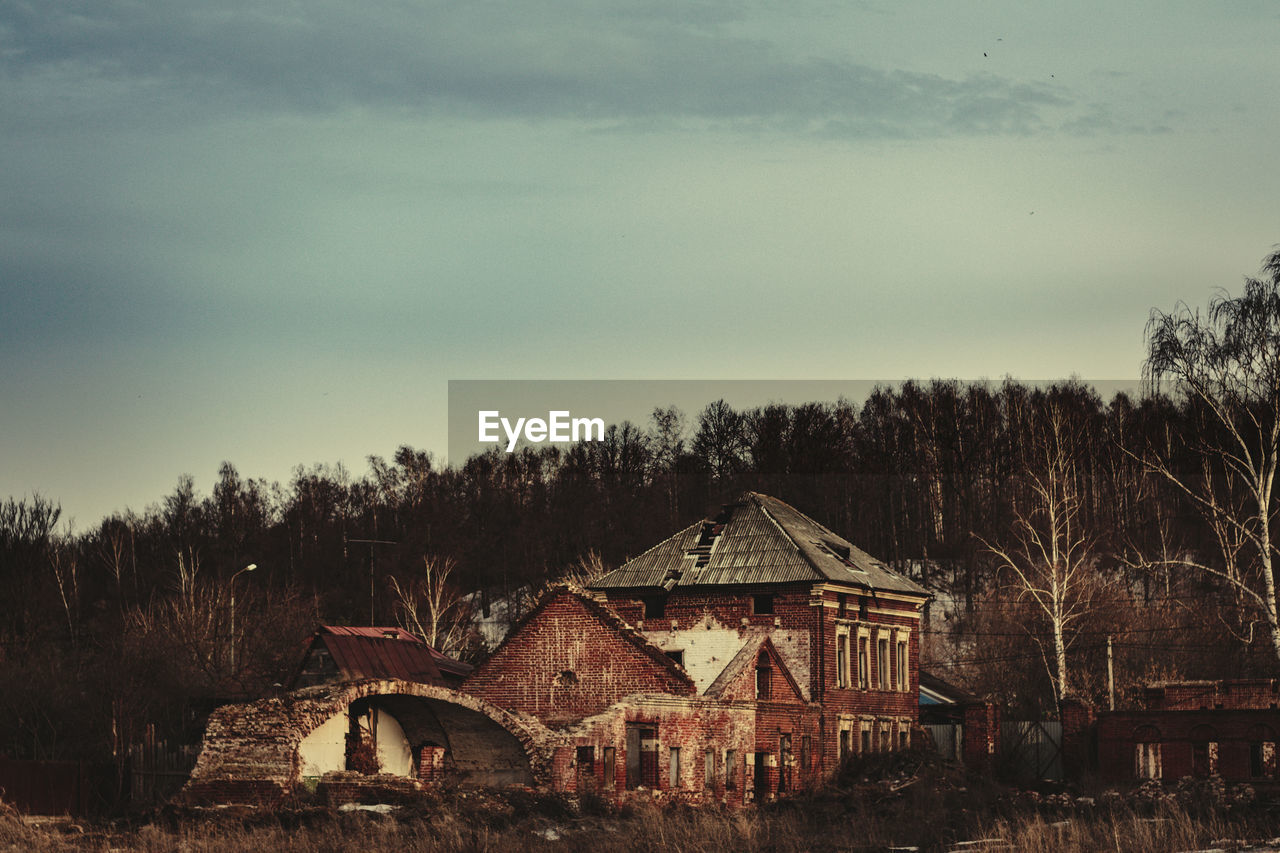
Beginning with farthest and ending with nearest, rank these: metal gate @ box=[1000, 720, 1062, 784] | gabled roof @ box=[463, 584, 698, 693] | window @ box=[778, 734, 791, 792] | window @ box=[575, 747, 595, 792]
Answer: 1. metal gate @ box=[1000, 720, 1062, 784]
2. window @ box=[778, 734, 791, 792]
3. gabled roof @ box=[463, 584, 698, 693]
4. window @ box=[575, 747, 595, 792]

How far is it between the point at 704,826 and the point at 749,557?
16.7m

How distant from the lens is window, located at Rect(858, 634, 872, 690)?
43.4m

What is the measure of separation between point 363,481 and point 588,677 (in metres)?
58.5

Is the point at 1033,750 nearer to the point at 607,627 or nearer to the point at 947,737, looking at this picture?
the point at 947,737

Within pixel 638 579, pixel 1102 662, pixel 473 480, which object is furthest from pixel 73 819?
pixel 473 480

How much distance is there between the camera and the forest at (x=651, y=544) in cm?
5469

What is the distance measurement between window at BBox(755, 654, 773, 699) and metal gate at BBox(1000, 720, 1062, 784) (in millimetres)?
8778

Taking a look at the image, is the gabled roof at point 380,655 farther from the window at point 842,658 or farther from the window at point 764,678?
the window at point 842,658

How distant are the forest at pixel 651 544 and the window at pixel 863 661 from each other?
24.0 ft

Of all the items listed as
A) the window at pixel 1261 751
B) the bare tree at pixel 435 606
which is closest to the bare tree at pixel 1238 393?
the window at pixel 1261 751

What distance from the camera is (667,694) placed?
111 ft

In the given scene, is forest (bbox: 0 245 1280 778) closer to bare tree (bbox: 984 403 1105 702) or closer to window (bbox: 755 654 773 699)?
bare tree (bbox: 984 403 1105 702)

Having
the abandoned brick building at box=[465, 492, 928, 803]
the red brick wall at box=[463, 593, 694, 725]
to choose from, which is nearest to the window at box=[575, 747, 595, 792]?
the abandoned brick building at box=[465, 492, 928, 803]

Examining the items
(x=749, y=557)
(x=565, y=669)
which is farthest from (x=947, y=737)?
(x=565, y=669)
